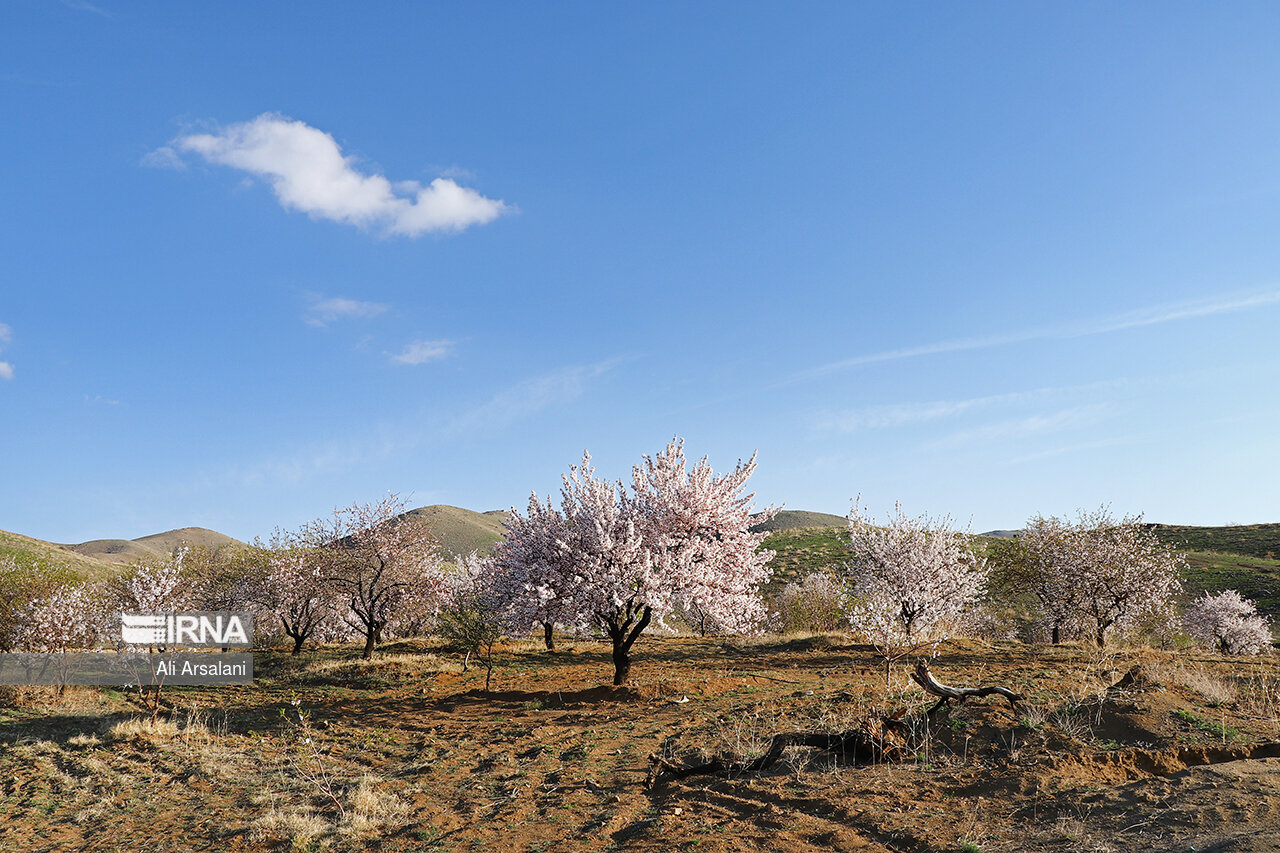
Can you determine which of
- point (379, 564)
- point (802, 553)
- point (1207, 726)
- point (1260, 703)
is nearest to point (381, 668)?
point (379, 564)

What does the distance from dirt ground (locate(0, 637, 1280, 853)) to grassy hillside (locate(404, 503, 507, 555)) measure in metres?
132

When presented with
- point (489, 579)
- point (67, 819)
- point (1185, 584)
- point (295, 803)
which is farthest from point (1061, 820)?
point (1185, 584)

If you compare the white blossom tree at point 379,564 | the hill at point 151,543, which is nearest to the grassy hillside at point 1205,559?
the white blossom tree at point 379,564

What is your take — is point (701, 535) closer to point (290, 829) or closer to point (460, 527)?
point (290, 829)

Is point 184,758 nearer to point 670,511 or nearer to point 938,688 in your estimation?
point 670,511

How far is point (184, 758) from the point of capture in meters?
14.3

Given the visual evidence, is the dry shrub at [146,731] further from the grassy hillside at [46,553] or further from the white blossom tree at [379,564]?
the grassy hillside at [46,553]

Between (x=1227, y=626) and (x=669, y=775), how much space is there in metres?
43.6

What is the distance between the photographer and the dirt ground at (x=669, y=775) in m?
7.54

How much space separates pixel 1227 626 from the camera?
125 ft

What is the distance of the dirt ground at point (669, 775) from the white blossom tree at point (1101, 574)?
814cm

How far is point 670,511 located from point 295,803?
1045 cm

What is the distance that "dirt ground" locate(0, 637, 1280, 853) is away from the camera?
7539 millimetres

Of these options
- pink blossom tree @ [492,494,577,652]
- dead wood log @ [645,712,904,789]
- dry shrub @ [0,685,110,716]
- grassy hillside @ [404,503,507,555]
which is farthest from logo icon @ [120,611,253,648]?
grassy hillside @ [404,503,507,555]
